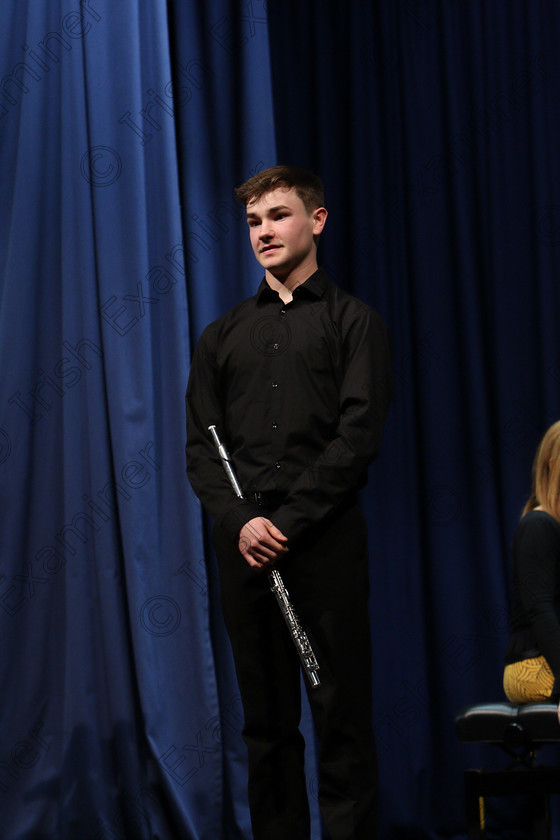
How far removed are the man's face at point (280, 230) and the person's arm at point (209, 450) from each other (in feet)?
0.76

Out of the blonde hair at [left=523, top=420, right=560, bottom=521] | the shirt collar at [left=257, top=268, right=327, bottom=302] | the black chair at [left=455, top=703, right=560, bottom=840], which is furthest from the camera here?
the blonde hair at [left=523, top=420, right=560, bottom=521]

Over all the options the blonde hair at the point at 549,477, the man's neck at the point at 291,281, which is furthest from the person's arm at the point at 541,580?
the man's neck at the point at 291,281

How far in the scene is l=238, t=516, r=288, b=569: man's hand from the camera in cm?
181

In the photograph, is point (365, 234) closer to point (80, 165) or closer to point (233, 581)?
point (80, 165)

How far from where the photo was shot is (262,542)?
1.81 meters

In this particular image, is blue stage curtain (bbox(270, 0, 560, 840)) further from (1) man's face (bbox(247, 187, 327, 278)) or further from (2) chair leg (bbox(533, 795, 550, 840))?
(1) man's face (bbox(247, 187, 327, 278))

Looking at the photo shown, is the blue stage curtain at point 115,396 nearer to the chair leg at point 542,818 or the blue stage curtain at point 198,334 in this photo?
the blue stage curtain at point 198,334

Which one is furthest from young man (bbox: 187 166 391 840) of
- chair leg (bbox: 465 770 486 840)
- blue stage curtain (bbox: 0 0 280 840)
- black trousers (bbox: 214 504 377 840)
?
blue stage curtain (bbox: 0 0 280 840)

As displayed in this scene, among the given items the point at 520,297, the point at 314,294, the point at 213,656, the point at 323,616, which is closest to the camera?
the point at 323,616

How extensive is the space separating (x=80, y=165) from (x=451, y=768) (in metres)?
2.08

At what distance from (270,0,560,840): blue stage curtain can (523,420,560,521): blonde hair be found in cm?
47

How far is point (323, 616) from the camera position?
1880 millimetres

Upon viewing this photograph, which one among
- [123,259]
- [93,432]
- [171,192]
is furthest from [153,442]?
[171,192]

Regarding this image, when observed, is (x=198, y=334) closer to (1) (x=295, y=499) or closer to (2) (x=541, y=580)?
(1) (x=295, y=499)
